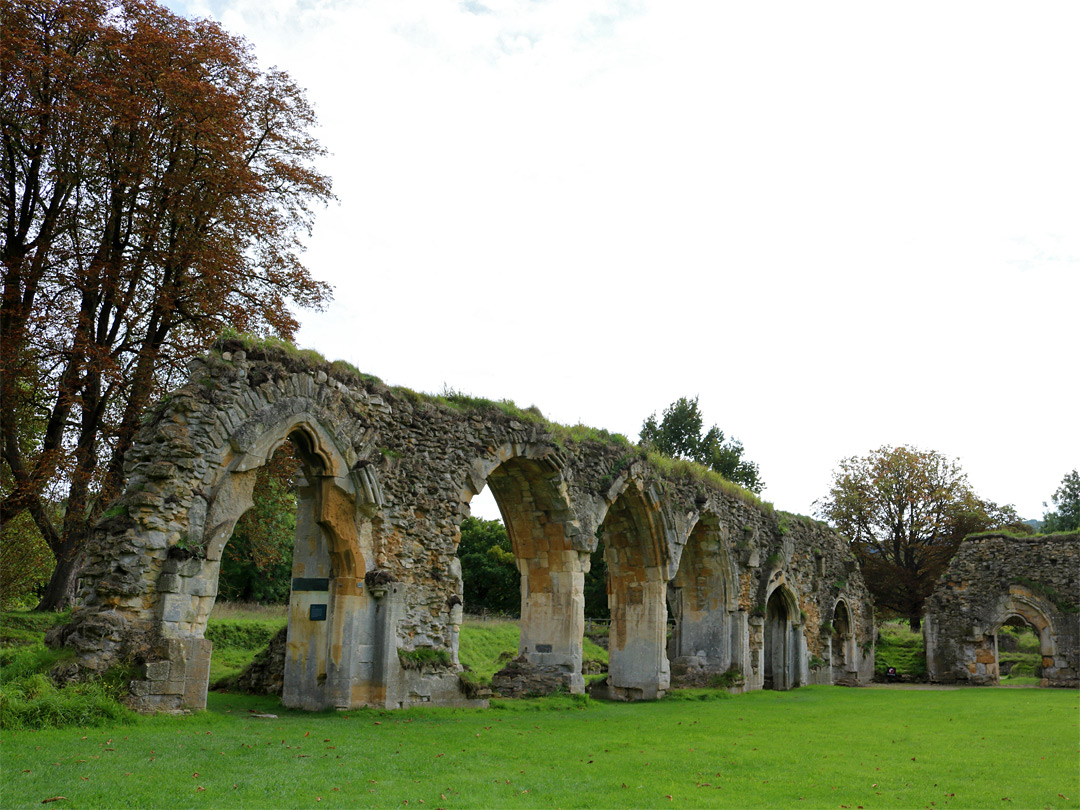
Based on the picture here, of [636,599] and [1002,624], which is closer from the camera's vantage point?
[636,599]

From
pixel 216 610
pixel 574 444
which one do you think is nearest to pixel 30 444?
pixel 216 610

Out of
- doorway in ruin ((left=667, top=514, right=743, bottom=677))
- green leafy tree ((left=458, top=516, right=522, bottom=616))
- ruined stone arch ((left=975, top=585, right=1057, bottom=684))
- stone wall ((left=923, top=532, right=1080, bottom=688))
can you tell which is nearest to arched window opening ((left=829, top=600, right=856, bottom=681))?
stone wall ((left=923, top=532, right=1080, bottom=688))

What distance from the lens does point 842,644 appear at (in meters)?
28.9

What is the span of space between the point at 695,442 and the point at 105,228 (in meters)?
38.7

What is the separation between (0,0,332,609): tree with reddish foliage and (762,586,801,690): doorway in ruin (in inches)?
611

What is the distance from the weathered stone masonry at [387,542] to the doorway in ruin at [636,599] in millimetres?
39

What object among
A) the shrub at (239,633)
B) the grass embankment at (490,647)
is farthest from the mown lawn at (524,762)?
the grass embankment at (490,647)

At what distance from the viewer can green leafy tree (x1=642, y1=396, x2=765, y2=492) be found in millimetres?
48438

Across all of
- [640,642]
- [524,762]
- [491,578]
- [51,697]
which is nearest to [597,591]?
[491,578]

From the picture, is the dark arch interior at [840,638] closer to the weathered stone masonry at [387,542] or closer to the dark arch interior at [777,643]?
the dark arch interior at [777,643]

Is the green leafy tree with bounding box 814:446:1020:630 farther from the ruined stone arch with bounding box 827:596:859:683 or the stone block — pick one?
the stone block

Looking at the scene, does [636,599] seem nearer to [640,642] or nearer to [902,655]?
[640,642]

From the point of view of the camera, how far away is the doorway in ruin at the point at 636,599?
18078 mm

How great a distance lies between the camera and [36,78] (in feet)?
43.4
